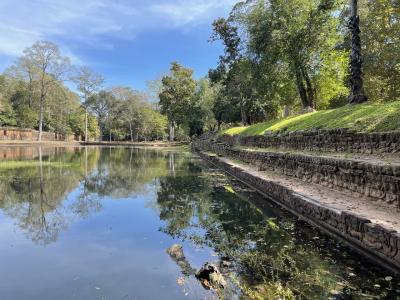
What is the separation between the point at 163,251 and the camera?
22.0 feet

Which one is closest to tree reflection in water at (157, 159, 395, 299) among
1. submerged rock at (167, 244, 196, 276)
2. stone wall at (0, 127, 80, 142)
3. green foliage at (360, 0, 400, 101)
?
submerged rock at (167, 244, 196, 276)

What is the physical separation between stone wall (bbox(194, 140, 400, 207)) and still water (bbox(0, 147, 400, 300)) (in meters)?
1.47

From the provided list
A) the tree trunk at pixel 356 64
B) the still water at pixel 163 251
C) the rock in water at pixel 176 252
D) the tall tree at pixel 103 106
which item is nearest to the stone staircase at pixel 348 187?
the still water at pixel 163 251

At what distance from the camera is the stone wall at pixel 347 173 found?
681 centimetres

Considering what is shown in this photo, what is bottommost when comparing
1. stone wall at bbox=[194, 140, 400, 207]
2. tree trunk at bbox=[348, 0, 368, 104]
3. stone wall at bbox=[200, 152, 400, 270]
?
stone wall at bbox=[200, 152, 400, 270]

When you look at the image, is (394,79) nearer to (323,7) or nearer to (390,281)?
(323,7)

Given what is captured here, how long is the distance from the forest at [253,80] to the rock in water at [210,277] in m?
12.2

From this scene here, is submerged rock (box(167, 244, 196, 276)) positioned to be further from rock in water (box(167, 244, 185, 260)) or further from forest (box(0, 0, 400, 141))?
forest (box(0, 0, 400, 141))

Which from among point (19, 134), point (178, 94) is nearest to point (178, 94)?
point (178, 94)

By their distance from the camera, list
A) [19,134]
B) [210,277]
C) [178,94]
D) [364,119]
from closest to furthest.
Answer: [210,277] < [364,119] < [19,134] < [178,94]

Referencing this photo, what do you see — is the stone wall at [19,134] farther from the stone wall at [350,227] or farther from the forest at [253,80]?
the stone wall at [350,227]

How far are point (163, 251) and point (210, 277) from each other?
1838 millimetres

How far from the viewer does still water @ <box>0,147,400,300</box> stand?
4.89 metres

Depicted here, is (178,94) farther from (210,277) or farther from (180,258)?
(210,277)
